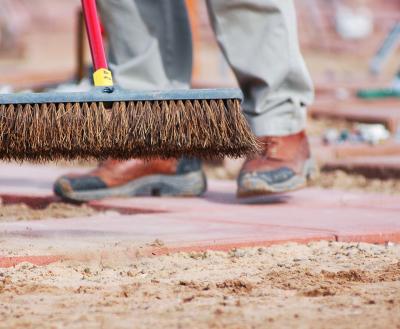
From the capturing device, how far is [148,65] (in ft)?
14.5

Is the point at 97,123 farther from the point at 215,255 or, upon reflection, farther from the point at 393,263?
the point at 393,263

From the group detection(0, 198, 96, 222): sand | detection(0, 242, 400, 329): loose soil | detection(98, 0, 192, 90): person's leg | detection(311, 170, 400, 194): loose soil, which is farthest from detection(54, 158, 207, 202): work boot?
detection(0, 242, 400, 329): loose soil

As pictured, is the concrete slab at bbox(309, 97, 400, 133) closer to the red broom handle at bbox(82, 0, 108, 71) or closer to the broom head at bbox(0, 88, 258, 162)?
the red broom handle at bbox(82, 0, 108, 71)

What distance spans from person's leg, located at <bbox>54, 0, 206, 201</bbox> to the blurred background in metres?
0.87

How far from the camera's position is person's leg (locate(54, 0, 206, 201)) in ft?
14.4

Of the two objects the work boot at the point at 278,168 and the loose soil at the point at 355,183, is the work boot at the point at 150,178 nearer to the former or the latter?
the work boot at the point at 278,168

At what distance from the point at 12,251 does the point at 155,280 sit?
49cm

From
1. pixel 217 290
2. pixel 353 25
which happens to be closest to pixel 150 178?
pixel 217 290

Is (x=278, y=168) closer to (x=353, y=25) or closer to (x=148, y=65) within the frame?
(x=148, y=65)

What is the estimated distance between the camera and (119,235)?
3.54m

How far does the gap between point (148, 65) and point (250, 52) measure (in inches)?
16.4

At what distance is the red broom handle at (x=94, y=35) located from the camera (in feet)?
11.4

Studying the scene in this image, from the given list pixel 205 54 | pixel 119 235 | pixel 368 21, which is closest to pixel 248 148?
pixel 119 235

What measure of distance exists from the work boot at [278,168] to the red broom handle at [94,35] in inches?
35.0
